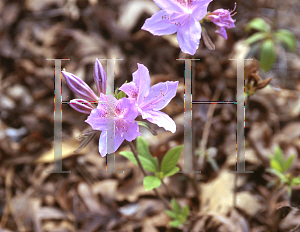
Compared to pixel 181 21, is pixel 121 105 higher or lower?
lower

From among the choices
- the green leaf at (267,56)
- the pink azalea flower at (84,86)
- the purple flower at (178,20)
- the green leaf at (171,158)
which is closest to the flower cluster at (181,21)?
the purple flower at (178,20)

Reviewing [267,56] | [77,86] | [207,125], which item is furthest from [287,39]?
[77,86]

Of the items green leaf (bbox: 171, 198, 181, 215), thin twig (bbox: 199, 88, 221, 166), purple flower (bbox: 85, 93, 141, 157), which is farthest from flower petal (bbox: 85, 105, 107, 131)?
thin twig (bbox: 199, 88, 221, 166)

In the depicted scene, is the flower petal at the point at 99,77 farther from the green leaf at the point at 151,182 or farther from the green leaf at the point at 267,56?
the green leaf at the point at 267,56

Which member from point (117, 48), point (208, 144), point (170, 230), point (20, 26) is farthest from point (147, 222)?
point (20, 26)

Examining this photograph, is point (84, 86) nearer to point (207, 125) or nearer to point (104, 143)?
point (104, 143)

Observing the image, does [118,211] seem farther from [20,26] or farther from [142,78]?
[20,26]
